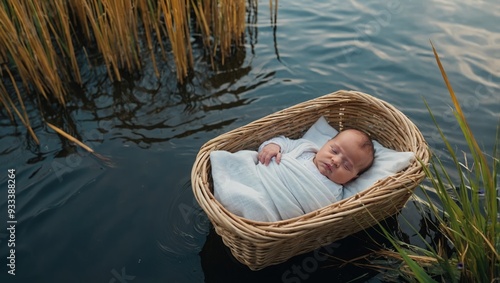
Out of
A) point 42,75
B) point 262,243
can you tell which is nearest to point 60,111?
point 42,75

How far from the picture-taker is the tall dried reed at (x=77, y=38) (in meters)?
2.37

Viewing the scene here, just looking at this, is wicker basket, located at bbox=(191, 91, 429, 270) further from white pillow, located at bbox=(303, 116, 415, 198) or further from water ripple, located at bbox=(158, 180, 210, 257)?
water ripple, located at bbox=(158, 180, 210, 257)

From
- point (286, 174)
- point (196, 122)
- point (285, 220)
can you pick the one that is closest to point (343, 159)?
point (286, 174)

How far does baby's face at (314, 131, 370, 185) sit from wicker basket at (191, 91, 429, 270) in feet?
0.74

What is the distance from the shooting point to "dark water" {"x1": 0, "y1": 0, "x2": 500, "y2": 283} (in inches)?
70.9

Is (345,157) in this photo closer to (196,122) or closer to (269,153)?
(269,153)

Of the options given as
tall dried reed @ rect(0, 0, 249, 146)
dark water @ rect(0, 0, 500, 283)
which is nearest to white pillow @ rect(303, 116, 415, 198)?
dark water @ rect(0, 0, 500, 283)

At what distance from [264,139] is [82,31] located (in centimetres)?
224

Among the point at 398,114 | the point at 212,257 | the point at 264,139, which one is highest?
the point at 398,114

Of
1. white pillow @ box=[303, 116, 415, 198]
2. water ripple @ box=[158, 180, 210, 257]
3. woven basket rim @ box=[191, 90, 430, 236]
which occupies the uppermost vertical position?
woven basket rim @ box=[191, 90, 430, 236]

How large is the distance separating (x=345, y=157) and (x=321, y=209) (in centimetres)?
46

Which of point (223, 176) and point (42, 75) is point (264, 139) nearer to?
point (223, 176)

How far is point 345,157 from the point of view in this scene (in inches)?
75.0

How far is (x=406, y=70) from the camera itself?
3178 millimetres
